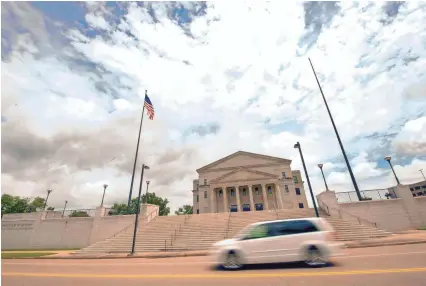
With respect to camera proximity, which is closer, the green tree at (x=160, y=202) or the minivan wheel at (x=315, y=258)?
the minivan wheel at (x=315, y=258)

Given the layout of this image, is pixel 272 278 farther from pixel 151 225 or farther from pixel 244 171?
pixel 244 171

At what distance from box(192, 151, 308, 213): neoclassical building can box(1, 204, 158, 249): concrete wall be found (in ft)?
83.7

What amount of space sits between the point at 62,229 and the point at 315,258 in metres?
28.9

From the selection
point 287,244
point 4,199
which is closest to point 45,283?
point 287,244

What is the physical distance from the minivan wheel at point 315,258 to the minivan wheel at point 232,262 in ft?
8.07

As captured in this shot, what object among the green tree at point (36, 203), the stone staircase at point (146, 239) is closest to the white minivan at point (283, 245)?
the stone staircase at point (146, 239)

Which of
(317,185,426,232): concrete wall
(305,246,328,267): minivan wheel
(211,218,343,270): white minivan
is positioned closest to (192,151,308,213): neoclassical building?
(317,185,426,232): concrete wall

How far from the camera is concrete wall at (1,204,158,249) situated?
79.8ft

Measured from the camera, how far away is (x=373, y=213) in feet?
67.5

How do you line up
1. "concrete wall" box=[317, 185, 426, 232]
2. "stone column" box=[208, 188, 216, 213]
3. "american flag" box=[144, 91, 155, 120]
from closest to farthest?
"concrete wall" box=[317, 185, 426, 232] → "american flag" box=[144, 91, 155, 120] → "stone column" box=[208, 188, 216, 213]

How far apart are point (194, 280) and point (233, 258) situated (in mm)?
1818

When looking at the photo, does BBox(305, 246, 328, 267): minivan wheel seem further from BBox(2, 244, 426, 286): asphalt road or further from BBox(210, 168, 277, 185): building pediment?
BBox(210, 168, 277, 185): building pediment

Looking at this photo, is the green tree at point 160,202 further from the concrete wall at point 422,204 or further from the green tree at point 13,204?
the concrete wall at point 422,204

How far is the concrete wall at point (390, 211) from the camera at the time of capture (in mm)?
19484
